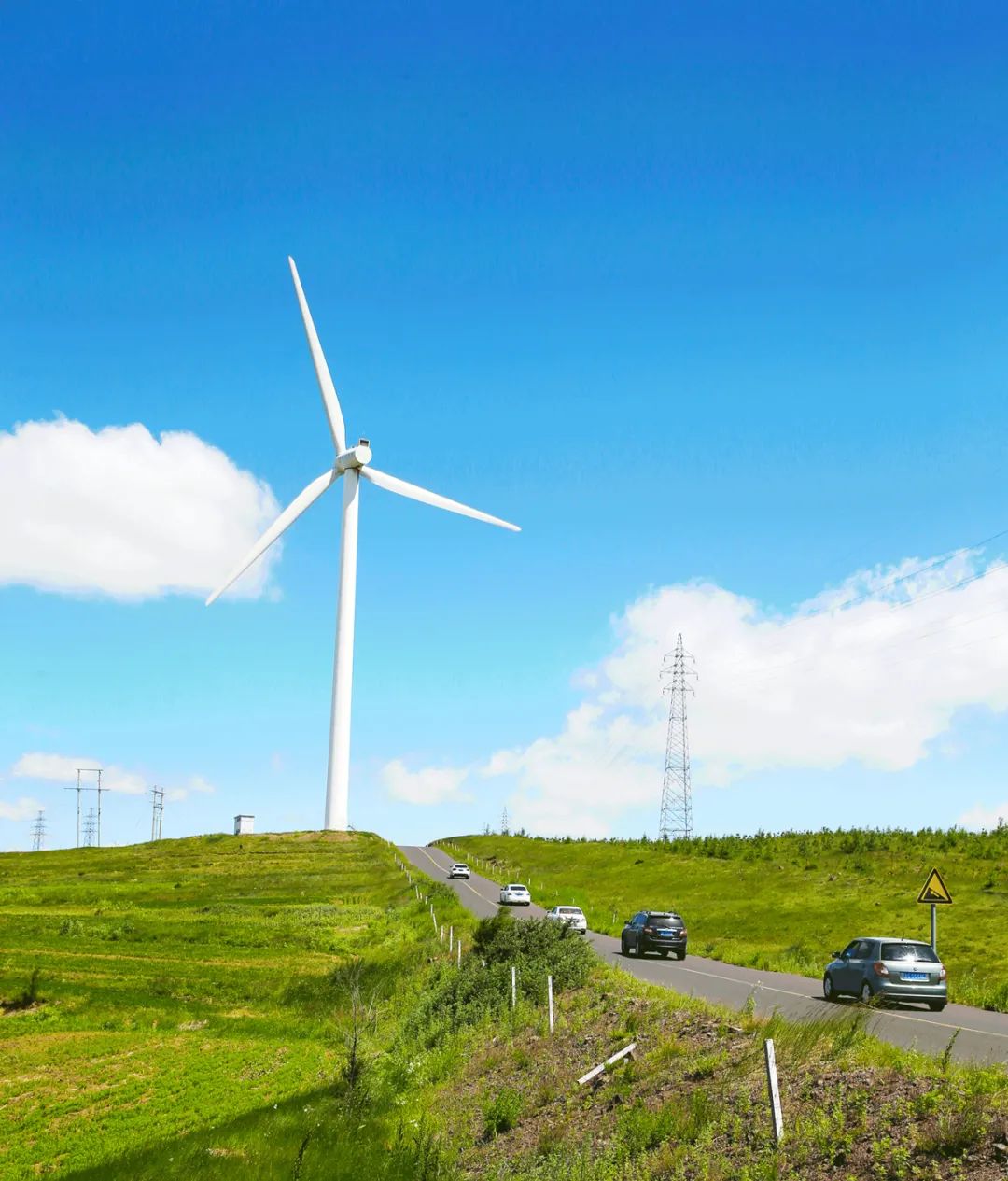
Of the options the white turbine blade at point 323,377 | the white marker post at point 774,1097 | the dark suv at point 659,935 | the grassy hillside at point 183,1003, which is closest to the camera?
the white marker post at point 774,1097

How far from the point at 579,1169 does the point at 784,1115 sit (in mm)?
3094

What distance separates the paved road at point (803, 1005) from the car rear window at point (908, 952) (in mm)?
1241

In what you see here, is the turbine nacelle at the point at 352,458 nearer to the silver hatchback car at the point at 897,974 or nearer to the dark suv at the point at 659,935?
the dark suv at the point at 659,935

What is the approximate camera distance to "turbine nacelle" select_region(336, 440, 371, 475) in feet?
319

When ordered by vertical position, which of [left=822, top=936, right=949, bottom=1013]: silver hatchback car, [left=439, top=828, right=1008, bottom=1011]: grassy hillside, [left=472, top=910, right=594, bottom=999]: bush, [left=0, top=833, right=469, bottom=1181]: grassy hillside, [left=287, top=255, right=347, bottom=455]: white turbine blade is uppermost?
[left=287, top=255, right=347, bottom=455]: white turbine blade

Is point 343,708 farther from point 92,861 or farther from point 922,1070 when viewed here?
point 922,1070

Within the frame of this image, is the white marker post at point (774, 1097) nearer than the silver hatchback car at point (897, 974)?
Yes

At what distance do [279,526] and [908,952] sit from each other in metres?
71.6

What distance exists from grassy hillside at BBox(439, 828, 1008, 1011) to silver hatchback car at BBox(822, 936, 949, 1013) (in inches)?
118

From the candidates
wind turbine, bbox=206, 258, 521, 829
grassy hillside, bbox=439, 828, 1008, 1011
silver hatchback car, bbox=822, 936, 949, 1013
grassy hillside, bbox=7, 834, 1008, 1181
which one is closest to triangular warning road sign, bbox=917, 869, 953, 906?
grassy hillside, bbox=439, 828, 1008, 1011

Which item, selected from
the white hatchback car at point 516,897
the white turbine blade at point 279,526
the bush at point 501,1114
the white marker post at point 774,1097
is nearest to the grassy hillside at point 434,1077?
the bush at point 501,1114

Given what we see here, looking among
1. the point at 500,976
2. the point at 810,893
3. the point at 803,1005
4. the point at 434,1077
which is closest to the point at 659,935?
the point at 500,976

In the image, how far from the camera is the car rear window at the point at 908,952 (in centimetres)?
2507

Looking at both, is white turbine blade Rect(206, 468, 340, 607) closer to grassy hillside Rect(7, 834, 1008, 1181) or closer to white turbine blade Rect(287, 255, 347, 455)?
white turbine blade Rect(287, 255, 347, 455)
